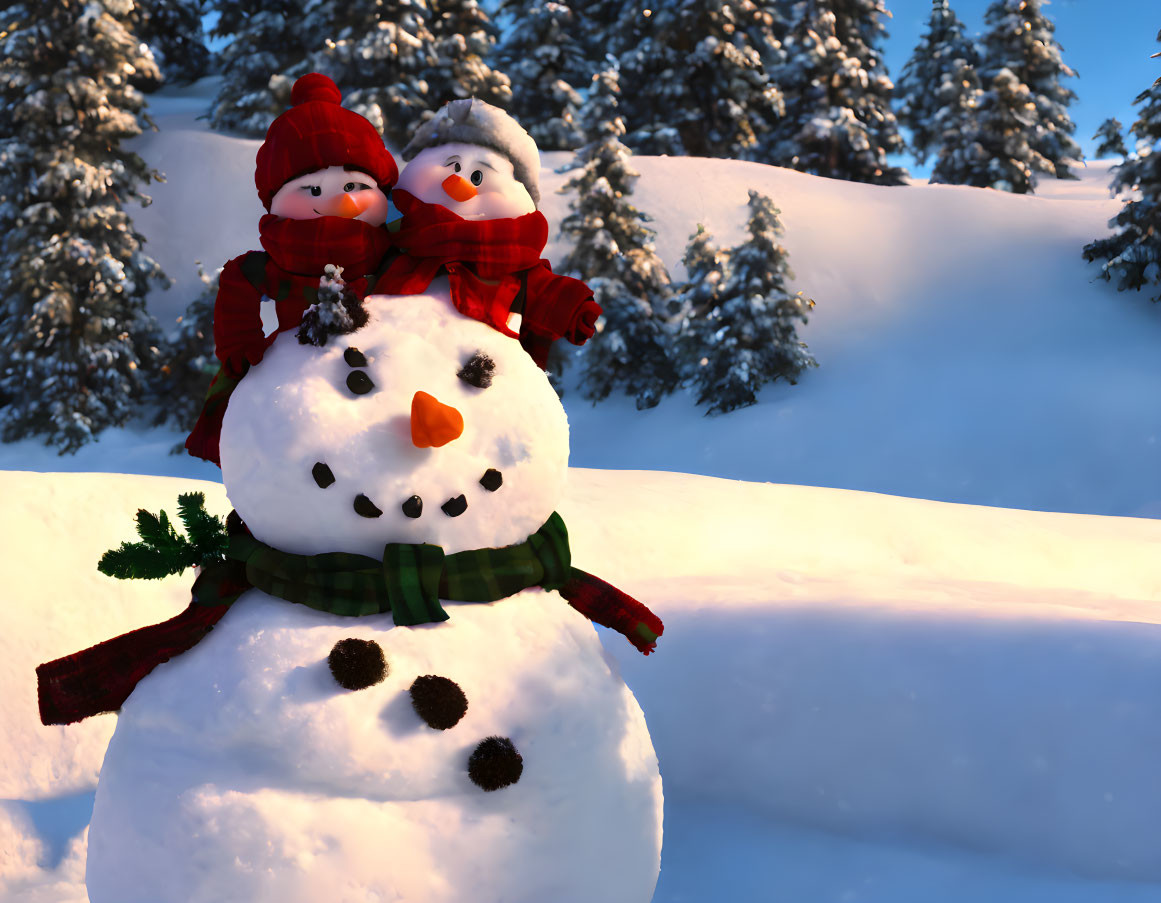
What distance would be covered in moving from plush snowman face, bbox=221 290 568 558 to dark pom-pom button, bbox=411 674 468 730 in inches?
13.1

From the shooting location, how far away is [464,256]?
2479 mm

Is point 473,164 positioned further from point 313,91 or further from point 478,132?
point 313,91

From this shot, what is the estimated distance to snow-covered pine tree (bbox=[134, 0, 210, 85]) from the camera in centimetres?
2497

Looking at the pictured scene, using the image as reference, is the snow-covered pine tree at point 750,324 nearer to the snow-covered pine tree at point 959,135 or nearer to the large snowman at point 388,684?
the large snowman at point 388,684

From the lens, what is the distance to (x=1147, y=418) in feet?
33.2

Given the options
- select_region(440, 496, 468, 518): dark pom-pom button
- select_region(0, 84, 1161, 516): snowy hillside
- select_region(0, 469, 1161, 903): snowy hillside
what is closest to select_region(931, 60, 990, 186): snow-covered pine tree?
select_region(0, 84, 1161, 516): snowy hillside

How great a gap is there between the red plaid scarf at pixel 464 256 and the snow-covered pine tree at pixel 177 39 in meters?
26.3

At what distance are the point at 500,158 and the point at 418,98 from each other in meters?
16.4

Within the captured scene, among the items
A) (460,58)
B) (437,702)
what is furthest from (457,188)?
(460,58)

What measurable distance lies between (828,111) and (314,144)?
19.2 m

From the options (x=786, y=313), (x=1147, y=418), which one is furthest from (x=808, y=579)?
(x=786, y=313)

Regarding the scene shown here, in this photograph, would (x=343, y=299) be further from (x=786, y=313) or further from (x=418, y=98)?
(x=418, y=98)

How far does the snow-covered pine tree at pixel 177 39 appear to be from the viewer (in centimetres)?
2497

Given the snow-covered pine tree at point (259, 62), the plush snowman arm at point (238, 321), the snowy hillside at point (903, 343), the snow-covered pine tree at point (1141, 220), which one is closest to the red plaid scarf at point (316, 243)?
the plush snowman arm at point (238, 321)
